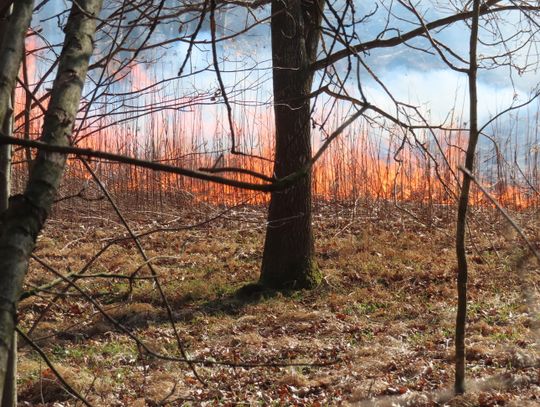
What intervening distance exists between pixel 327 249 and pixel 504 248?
2089 mm

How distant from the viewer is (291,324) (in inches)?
213

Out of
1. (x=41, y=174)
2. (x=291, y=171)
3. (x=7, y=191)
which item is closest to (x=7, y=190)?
(x=7, y=191)

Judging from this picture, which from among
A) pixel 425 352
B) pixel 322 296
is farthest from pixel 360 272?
pixel 425 352

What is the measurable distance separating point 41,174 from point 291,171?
5.08 m

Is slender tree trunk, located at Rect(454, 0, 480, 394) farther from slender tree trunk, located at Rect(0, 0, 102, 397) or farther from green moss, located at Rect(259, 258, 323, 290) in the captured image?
green moss, located at Rect(259, 258, 323, 290)

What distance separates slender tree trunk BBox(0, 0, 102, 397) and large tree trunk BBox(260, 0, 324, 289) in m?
4.73

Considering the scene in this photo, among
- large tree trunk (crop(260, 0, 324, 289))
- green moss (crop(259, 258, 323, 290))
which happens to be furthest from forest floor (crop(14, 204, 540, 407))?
large tree trunk (crop(260, 0, 324, 289))

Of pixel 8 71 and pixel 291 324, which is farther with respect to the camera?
pixel 291 324

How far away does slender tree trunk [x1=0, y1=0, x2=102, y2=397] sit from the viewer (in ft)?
2.76

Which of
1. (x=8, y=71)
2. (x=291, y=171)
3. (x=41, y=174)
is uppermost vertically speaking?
(x=291, y=171)

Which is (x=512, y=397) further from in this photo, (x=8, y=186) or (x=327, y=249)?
(x=327, y=249)

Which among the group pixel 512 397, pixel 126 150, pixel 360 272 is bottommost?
pixel 512 397

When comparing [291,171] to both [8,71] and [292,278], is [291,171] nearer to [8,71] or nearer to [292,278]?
[292,278]

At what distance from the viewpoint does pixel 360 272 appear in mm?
6840
